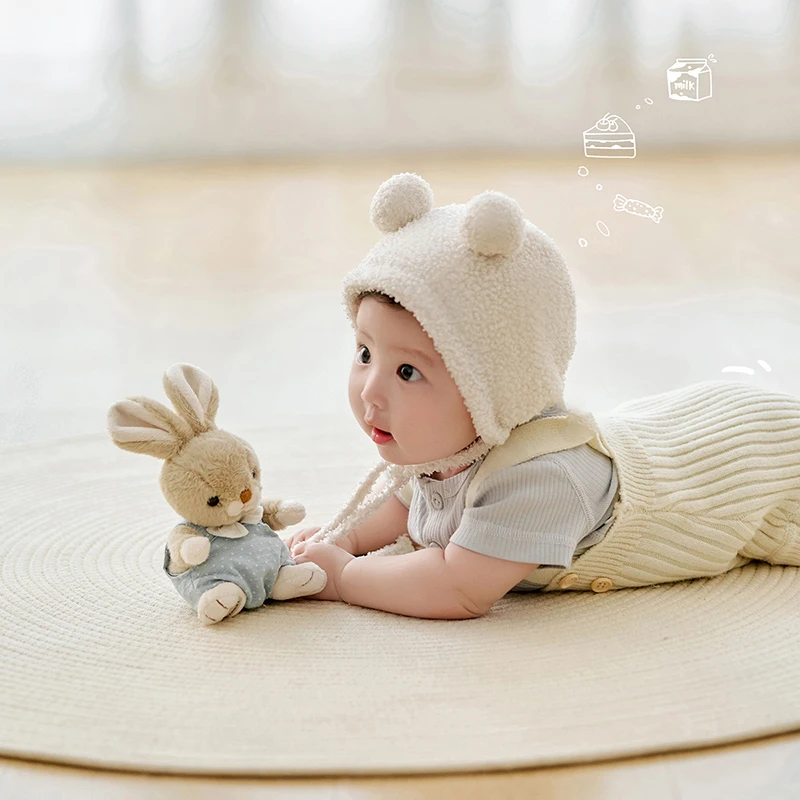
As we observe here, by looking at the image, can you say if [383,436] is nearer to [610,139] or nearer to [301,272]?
[301,272]

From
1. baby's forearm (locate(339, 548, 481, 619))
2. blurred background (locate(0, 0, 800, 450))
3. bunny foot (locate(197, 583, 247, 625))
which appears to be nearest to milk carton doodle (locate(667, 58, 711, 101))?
blurred background (locate(0, 0, 800, 450))

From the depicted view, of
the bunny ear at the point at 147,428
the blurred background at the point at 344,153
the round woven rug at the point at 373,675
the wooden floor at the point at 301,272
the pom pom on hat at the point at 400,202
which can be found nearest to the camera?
the round woven rug at the point at 373,675

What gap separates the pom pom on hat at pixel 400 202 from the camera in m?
1.05

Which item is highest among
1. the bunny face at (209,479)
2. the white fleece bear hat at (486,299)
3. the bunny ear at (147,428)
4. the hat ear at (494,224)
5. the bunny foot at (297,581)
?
the hat ear at (494,224)

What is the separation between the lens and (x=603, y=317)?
2414 mm

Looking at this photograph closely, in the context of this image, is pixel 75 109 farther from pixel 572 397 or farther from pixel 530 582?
pixel 530 582

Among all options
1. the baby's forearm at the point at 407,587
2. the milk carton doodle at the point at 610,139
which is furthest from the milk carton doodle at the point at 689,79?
the baby's forearm at the point at 407,587

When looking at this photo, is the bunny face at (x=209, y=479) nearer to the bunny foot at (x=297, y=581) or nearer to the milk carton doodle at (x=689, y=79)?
the bunny foot at (x=297, y=581)

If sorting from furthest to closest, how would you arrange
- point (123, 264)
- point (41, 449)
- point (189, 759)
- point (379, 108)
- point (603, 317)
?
1. point (379, 108)
2. point (123, 264)
3. point (603, 317)
4. point (41, 449)
5. point (189, 759)

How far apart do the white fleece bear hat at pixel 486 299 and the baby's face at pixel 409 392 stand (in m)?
0.02

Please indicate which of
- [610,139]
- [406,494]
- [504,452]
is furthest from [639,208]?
[504,452]

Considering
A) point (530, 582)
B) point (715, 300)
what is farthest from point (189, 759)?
point (715, 300)

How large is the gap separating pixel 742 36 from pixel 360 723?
260 cm

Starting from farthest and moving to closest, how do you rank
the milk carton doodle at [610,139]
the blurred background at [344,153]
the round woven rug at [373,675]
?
the milk carton doodle at [610,139] < the blurred background at [344,153] < the round woven rug at [373,675]
